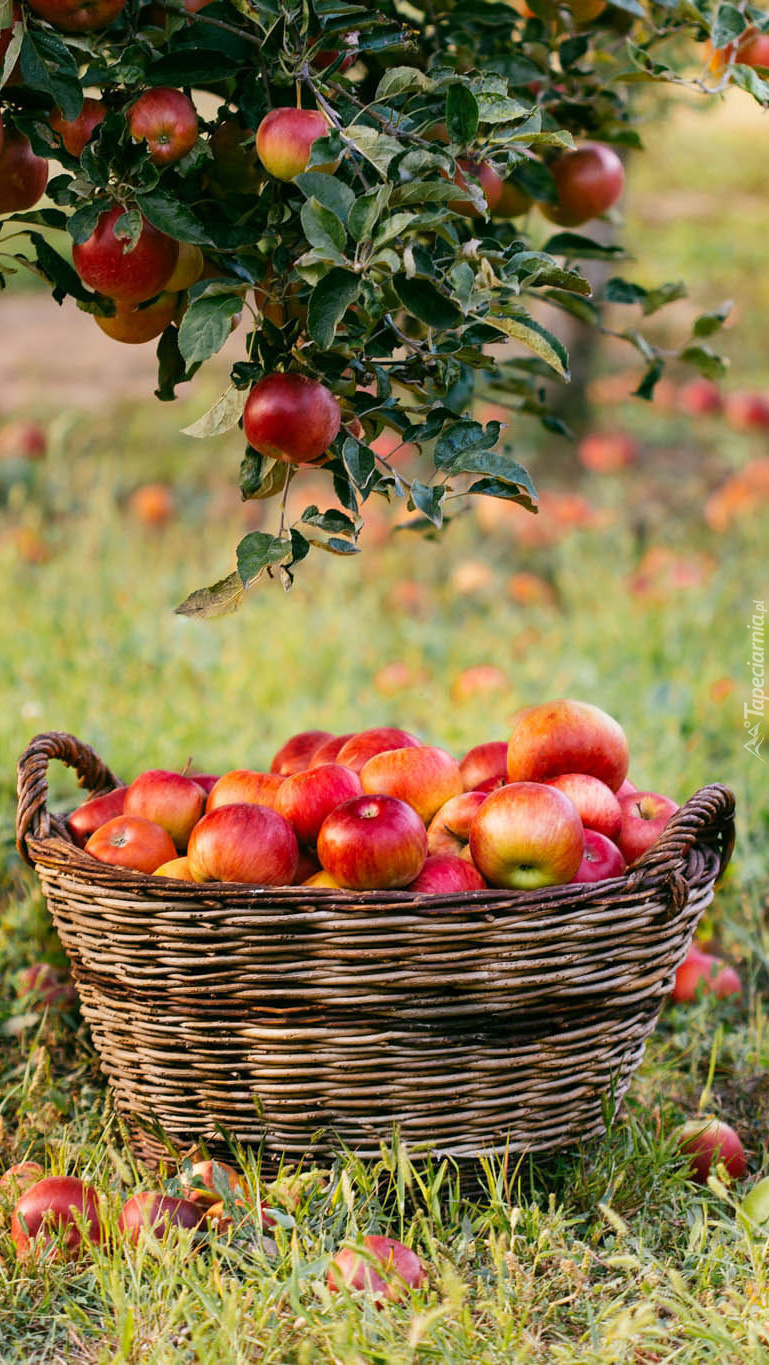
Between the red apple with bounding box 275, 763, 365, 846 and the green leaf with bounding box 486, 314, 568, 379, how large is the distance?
2.14ft

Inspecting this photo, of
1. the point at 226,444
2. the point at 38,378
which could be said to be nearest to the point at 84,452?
the point at 226,444

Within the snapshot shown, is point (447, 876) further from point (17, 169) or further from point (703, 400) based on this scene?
point (703, 400)

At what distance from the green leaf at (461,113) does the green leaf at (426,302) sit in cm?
14

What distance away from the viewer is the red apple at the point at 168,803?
5.83ft

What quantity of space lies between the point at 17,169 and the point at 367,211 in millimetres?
448

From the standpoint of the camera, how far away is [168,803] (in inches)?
70.0

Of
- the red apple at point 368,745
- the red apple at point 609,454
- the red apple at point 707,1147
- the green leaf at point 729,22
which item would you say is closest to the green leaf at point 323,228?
the green leaf at point 729,22

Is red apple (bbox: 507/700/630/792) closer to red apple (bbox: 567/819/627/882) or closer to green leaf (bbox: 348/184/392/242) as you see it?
red apple (bbox: 567/819/627/882)

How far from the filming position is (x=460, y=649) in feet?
12.7

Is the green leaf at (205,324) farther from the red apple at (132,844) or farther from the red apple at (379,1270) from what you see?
the red apple at (379,1270)

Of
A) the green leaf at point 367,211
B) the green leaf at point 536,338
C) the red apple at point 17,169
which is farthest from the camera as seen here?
the red apple at point 17,169

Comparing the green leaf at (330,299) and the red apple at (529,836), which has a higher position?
the green leaf at (330,299)

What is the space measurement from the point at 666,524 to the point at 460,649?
1496 mm

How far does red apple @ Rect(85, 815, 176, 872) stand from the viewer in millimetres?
1679
